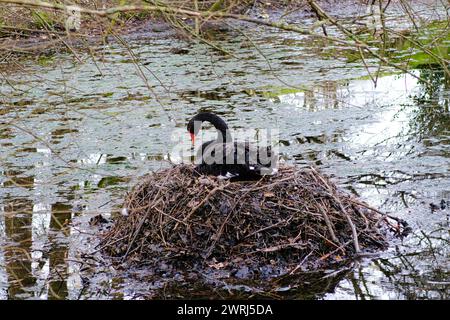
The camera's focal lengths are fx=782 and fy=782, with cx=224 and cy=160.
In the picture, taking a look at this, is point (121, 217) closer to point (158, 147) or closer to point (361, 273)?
point (361, 273)

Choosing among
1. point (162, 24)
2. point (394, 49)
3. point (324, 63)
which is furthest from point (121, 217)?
point (162, 24)

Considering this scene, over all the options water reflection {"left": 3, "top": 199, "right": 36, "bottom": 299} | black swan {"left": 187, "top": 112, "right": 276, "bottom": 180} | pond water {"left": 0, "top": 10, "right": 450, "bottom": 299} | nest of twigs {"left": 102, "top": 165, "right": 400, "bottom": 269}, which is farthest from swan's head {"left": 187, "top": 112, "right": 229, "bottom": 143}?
water reflection {"left": 3, "top": 199, "right": 36, "bottom": 299}

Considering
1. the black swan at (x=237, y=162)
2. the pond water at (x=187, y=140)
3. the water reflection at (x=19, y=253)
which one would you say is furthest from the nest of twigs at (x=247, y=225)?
the water reflection at (x=19, y=253)

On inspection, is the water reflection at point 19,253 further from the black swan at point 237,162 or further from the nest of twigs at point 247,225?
the black swan at point 237,162

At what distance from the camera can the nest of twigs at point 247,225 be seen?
5.86 meters

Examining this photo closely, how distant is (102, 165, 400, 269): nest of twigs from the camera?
586 cm

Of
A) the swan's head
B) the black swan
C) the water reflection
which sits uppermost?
the swan's head

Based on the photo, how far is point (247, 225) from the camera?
5.88 metres

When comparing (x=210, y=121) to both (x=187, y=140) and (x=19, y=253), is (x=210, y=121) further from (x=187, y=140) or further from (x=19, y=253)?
(x=187, y=140)

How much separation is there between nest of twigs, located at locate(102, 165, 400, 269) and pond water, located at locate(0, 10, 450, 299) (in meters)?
0.27

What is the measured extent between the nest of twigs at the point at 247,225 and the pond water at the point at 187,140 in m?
0.27

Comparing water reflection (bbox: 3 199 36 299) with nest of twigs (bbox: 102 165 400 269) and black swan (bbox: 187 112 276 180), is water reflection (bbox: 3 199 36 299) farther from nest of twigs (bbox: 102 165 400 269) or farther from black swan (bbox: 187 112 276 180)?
black swan (bbox: 187 112 276 180)

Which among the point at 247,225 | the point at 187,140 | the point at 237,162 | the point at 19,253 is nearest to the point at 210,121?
the point at 237,162

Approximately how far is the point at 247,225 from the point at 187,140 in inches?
156
